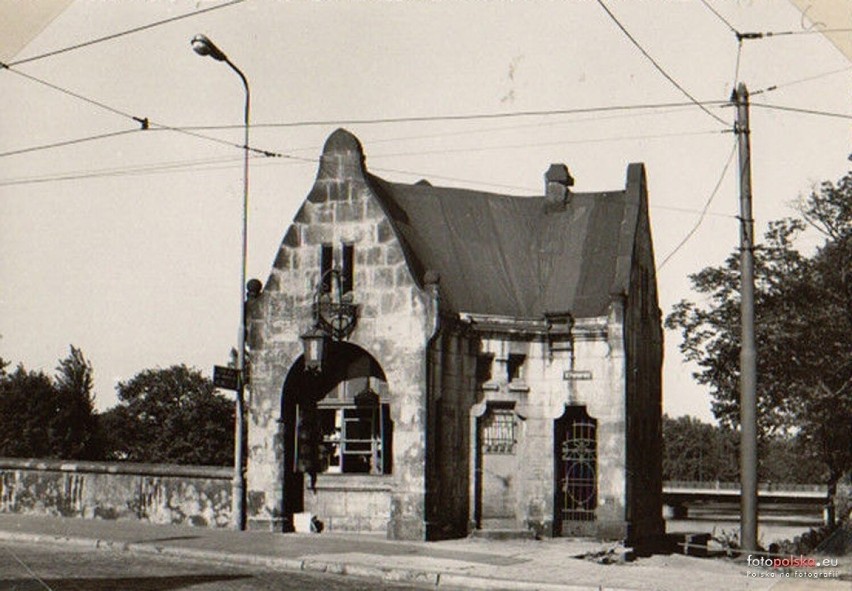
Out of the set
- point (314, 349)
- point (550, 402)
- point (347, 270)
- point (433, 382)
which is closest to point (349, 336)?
point (314, 349)

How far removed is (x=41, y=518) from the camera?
2336 cm

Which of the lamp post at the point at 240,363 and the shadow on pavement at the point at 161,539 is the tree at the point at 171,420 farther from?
the shadow on pavement at the point at 161,539

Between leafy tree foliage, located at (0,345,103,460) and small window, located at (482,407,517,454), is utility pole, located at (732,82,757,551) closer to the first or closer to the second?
small window, located at (482,407,517,454)

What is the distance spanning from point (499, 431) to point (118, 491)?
28.8ft

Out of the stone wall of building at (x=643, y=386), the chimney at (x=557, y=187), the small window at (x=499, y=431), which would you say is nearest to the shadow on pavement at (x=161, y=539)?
the small window at (x=499, y=431)

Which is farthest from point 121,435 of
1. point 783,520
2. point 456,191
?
point 456,191

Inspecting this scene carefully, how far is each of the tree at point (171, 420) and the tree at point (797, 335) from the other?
56.0 metres

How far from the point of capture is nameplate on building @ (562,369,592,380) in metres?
21.3

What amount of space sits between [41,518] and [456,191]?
12.0m

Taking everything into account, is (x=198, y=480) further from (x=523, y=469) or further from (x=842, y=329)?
(x=842, y=329)

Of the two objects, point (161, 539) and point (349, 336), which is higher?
point (349, 336)

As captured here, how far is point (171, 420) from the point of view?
88.5 m

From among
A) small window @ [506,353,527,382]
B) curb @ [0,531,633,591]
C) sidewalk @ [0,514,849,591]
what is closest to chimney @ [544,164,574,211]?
small window @ [506,353,527,382]

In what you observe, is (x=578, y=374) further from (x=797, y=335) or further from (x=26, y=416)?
(x=26, y=416)
